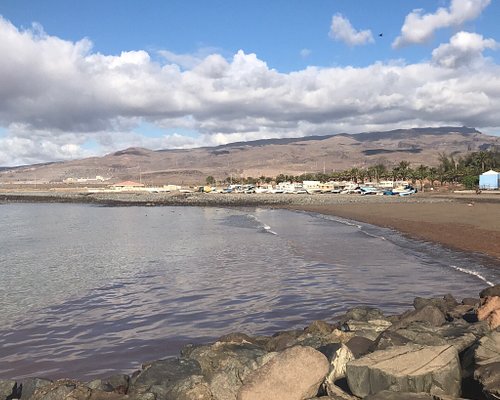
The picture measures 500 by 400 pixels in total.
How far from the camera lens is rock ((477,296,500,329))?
9.77 metres

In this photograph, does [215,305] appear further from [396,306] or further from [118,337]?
[396,306]

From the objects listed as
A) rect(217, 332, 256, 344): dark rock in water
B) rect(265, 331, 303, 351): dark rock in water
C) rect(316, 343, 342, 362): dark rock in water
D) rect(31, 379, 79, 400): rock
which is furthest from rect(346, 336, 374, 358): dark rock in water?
rect(31, 379, 79, 400): rock

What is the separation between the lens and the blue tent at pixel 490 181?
309 ft

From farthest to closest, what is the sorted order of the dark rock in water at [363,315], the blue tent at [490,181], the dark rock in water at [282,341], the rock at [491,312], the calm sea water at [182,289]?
the blue tent at [490,181]
the calm sea water at [182,289]
the dark rock in water at [363,315]
the dark rock in water at [282,341]
the rock at [491,312]

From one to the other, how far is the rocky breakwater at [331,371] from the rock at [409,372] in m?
0.01

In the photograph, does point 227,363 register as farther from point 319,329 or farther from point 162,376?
point 319,329

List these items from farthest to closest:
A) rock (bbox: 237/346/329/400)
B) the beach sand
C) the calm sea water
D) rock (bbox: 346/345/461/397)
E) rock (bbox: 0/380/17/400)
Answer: the beach sand → the calm sea water → rock (bbox: 0/380/17/400) → rock (bbox: 237/346/329/400) → rock (bbox: 346/345/461/397)

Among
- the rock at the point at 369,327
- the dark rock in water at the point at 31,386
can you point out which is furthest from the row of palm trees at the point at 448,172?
the dark rock in water at the point at 31,386

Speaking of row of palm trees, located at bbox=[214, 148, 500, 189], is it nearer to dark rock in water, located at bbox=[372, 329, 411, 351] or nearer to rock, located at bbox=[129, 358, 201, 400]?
dark rock in water, located at bbox=[372, 329, 411, 351]

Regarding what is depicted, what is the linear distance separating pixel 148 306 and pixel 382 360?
34.4 feet

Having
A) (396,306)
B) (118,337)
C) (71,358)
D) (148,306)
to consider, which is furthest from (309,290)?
(71,358)

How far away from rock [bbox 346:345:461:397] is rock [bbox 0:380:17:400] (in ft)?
19.2

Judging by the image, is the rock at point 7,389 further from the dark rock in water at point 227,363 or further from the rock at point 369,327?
the rock at point 369,327

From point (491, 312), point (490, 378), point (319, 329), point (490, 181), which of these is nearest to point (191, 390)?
point (490, 378)
